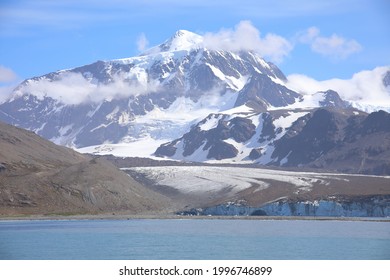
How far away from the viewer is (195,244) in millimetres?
98438

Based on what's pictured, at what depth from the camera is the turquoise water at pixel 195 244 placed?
8512 centimetres

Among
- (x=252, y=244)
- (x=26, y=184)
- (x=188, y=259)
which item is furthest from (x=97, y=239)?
(x=26, y=184)

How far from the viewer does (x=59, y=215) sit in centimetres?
18412

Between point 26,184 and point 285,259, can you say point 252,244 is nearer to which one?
point 285,259

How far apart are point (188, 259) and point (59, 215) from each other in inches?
4247

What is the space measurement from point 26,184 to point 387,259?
131 meters

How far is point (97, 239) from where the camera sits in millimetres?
108188

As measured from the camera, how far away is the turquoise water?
85.1 metres
